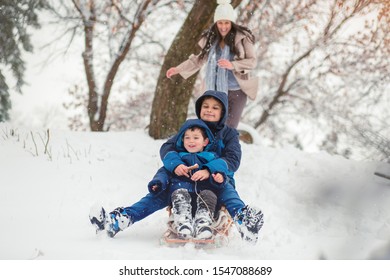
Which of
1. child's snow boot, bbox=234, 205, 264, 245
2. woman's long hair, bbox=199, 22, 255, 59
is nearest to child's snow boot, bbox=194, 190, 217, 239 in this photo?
child's snow boot, bbox=234, 205, 264, 245

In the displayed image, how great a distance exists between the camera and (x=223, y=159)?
11.1 feet

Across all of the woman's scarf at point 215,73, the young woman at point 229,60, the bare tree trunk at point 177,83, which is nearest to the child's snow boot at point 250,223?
the young woman at point 229,60

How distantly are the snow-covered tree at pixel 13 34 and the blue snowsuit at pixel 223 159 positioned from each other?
131 inches

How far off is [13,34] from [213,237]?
201 inches

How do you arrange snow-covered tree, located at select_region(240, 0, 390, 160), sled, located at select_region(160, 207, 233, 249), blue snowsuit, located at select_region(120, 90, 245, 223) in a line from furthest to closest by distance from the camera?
snow-covered tree, located at select_region(240, 0, 390, 160) < blue snowsuit, located at select_region(120, 90, 245, 223) < sled, located at select_region(160, 207, 233, 249)

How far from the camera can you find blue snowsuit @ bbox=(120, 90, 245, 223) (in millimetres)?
3195

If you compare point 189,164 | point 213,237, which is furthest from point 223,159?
point 213,237

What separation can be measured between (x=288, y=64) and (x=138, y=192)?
977 centimetres

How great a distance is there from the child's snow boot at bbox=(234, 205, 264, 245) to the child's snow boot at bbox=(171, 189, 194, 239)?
13.7 inches

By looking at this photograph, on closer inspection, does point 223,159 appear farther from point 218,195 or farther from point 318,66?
point 318,66

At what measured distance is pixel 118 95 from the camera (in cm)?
1580

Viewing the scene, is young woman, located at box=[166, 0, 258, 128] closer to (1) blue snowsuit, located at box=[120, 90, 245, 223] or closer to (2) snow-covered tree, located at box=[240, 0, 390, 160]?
(1) blue snowsuit, located at box=[120, 90, 245, 223]

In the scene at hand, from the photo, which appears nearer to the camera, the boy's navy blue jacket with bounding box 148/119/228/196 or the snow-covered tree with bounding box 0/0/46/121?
the boy's navy blue jacket with bounding box 148/119/228/196
